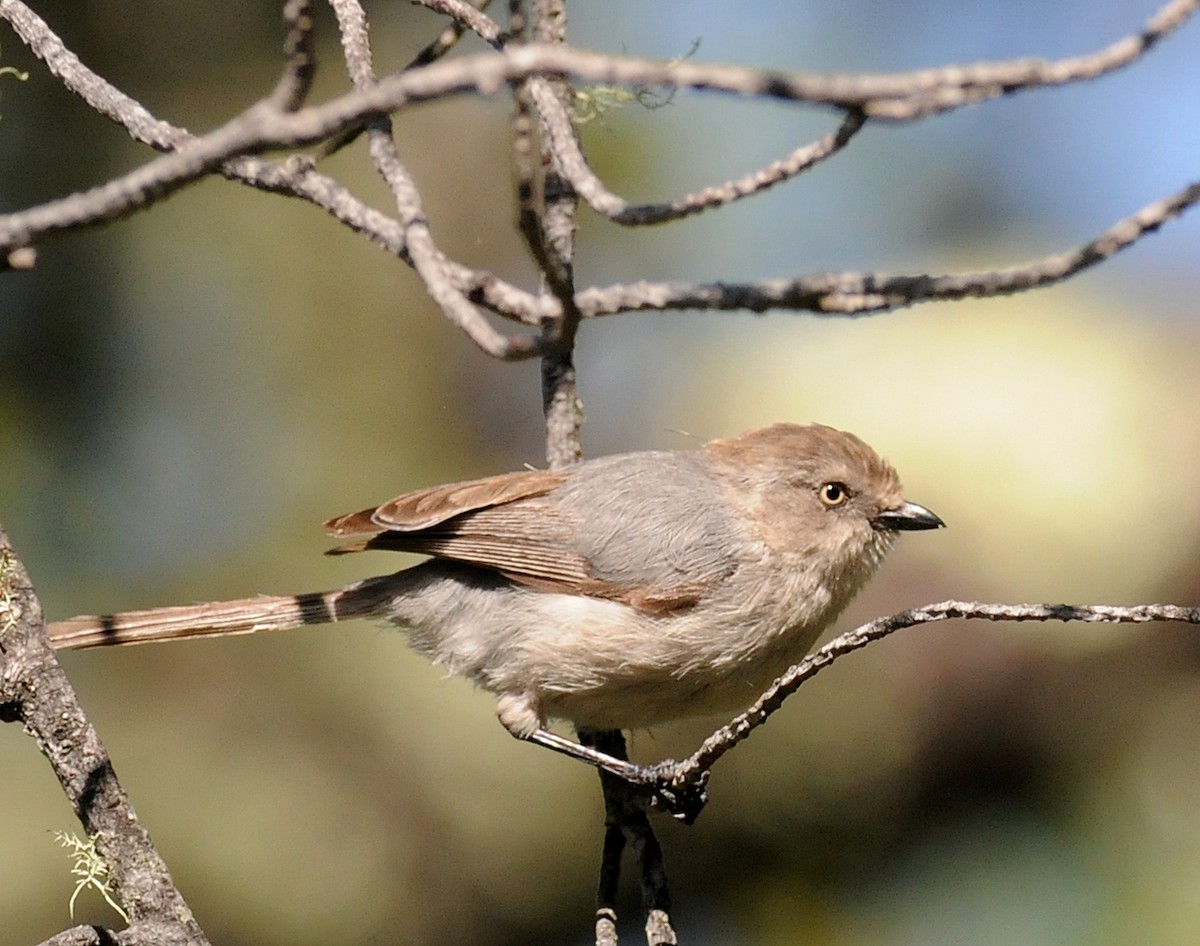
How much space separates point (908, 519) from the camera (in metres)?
3.64

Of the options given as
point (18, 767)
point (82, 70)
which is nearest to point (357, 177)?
point (18, 767)

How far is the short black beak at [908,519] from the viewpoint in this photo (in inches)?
143

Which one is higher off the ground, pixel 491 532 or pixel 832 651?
pixel 491 532

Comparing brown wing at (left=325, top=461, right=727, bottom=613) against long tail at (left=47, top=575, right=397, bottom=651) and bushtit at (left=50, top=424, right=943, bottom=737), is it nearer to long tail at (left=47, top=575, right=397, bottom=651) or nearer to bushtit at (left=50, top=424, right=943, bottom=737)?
bushtit at (left=50, top=424, right=943, bottom=737)

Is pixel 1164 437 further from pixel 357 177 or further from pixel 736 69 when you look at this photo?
pixel 736 69

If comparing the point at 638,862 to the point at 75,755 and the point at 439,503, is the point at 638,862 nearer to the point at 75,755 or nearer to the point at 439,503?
the point at 439,503

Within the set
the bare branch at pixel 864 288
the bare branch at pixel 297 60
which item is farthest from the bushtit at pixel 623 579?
the bare branch at pixel 297 60

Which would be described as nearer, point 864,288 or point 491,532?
point 864,288

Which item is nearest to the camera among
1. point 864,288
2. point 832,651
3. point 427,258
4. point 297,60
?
point 297,60

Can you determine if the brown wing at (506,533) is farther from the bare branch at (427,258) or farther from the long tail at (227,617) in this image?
the bare branch at (427,258)

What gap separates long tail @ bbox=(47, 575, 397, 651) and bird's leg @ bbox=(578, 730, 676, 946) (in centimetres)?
85

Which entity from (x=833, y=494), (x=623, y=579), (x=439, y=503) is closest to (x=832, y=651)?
(x=623, y=579)

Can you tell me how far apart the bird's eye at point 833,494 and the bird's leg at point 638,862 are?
3.07 feet

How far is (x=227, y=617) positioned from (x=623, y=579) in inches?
44.3
